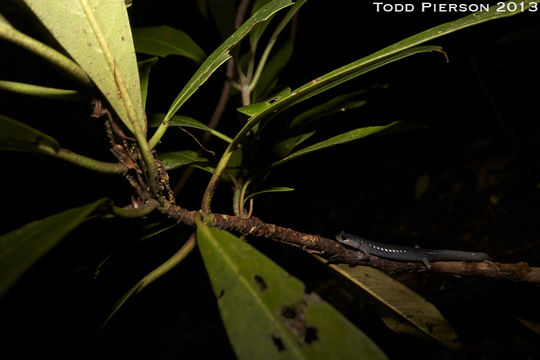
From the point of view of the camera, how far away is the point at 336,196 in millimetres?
4895

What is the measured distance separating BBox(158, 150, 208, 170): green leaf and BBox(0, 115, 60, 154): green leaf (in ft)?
1.79

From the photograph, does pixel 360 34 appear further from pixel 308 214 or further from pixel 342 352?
pixel 342 352

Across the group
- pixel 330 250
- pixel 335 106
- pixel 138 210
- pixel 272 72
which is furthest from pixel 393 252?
pixel 138 210

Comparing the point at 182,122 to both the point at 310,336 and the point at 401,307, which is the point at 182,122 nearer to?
the point at 310,336

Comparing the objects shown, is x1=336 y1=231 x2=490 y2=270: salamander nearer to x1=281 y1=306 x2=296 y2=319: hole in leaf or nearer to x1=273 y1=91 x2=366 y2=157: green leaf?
x1=273 y1=91 x2=366 y2=157: green leaf

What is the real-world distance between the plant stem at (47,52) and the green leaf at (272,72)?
1.09 m

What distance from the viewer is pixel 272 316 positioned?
2.30ft

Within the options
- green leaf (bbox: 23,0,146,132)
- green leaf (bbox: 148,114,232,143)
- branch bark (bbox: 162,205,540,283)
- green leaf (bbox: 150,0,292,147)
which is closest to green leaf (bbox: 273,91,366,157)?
green leaf (bbox: 148,114,232,143)

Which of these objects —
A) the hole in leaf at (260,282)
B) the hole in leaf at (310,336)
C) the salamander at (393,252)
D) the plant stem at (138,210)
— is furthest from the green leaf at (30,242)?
the salamander at (393,252)

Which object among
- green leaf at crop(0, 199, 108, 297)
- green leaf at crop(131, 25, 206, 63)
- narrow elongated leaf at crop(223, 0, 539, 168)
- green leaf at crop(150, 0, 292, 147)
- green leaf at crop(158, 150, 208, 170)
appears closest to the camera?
green leaf at crop(0, 199, 108, 297)

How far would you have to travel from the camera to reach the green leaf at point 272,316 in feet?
2.15

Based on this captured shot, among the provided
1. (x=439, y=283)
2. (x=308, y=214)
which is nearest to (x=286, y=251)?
(x=308, y=214)

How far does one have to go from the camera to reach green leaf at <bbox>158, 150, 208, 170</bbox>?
1.26 m

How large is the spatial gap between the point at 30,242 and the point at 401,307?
1447mm
